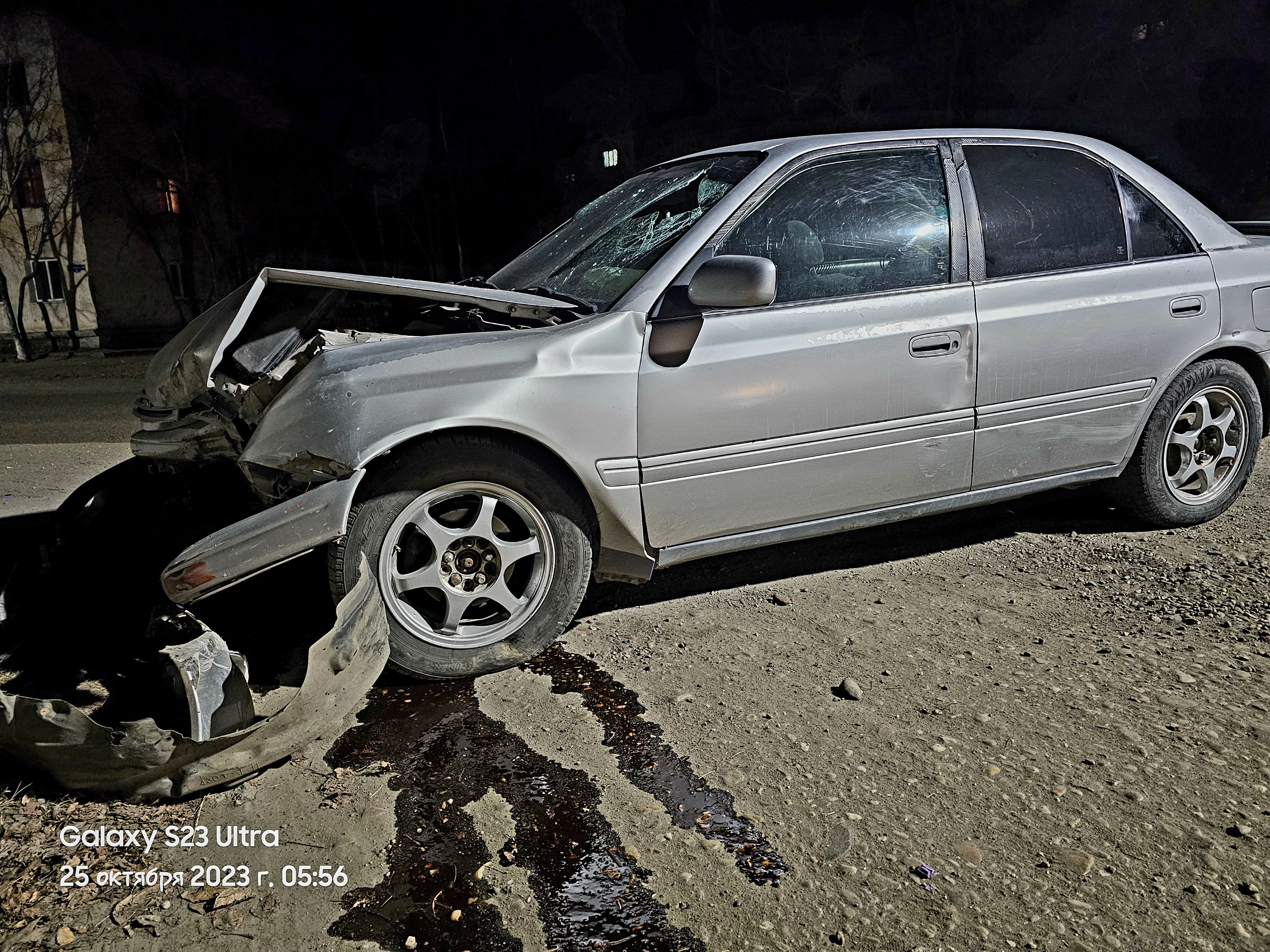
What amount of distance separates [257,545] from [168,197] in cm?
2124

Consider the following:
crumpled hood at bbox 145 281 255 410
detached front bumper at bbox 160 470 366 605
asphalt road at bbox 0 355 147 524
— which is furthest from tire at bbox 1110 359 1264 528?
asphalt road at bbox 0 355 147 524

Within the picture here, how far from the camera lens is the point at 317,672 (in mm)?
2545

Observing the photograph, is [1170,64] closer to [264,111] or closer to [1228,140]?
[1228,140]

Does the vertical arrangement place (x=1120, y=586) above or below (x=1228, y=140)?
below

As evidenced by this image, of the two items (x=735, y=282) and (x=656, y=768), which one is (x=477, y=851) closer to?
(x=656, y=768)

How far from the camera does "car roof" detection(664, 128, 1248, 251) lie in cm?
355

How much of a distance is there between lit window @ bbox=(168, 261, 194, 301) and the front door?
69.2 feet

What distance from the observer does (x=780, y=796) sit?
7.79 ft

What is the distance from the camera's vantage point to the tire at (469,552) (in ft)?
9.59

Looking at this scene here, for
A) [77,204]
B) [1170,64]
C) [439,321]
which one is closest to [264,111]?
[77,204]

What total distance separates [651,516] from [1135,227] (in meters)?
2.38

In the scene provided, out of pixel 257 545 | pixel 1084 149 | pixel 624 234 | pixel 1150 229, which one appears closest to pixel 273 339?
pixel 257 545

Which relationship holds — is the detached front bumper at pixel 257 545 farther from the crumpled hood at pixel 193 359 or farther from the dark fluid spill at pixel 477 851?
the crumpled hood at pixel 193 359

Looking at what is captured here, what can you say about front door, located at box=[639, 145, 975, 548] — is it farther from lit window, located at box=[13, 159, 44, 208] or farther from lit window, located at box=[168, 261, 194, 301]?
lit window, located at box=[13, 159, 44, 208]
